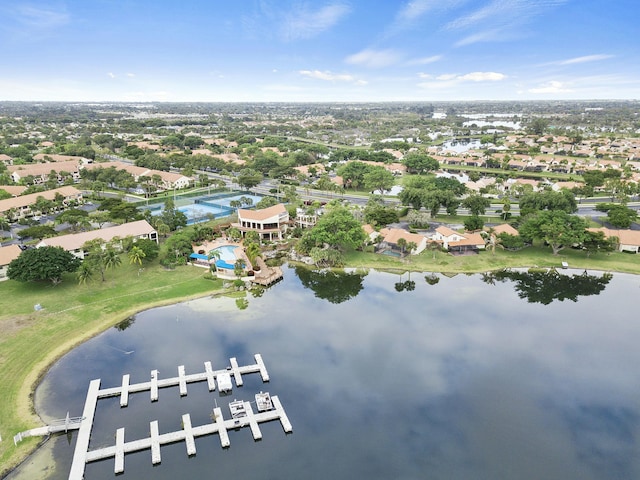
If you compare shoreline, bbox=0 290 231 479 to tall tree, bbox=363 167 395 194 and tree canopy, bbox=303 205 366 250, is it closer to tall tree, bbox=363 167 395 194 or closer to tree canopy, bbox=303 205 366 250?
tree canopy, bbox=303 205 366 250

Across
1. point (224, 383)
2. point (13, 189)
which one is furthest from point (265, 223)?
point (13, 189)

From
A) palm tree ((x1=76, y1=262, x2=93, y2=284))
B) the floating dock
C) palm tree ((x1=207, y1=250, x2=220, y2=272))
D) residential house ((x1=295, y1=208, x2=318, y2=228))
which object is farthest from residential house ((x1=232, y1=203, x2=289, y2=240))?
the floating dock

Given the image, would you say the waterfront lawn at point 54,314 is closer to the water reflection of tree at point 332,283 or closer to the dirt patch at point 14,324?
the dirt patch at point 14,324

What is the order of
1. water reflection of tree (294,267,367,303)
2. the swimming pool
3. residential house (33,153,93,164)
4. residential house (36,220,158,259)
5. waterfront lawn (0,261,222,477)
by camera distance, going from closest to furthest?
waterfront lawn (0,261,222,477) → water reflection of tree (294,267,367,303) → the swimming pool → residential house (36,220,158,259) → residential house (33,153,93,164)

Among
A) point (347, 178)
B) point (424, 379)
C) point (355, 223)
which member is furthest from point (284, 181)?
point (424, 379)

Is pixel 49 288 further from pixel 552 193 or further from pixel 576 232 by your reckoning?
pixel 552 193

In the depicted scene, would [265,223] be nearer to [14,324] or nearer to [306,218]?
[306,218]
